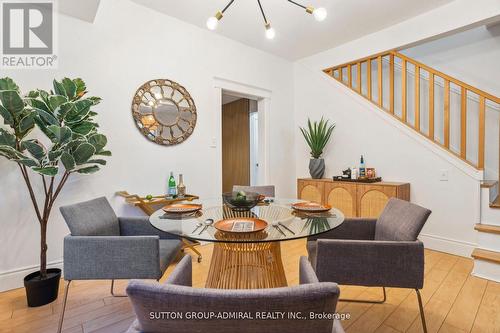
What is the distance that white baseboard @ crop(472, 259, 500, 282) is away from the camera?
2.18m

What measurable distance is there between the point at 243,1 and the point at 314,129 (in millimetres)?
2032

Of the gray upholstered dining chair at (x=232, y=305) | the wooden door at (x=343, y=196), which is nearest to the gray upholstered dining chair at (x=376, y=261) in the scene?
the gray upholstered dining chair at (x=232, y=305)

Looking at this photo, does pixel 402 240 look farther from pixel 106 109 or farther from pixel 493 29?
pixel 493 29

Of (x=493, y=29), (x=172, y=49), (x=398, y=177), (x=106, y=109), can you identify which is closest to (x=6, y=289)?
(x=106, y=109)

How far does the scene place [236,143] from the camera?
5289 mm

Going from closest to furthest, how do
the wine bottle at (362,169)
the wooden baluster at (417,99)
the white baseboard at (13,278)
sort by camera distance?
the white baseboard at (13,278) → the wooden baluster at (417,99) → the wine bottle at (362,169)

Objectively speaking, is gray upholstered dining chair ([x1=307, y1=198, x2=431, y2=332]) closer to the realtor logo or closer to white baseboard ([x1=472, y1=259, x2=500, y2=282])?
white baseboard ([x1=472, y1=259, x2=500, y2=282])

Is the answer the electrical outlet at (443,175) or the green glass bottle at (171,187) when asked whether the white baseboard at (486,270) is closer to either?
the electrical outlet at (443,175)

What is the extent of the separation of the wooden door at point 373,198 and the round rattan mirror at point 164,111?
90.5 inches

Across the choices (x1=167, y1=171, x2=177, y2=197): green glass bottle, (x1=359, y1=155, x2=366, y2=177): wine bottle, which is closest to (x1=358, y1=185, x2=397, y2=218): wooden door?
(x1=359, y1=155, x2=366, y2=177): wine bottle

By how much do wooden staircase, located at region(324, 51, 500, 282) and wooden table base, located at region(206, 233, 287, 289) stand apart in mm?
2047

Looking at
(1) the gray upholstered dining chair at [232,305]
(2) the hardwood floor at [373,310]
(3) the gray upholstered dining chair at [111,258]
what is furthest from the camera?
(2) the hardwood floor at [373,310]

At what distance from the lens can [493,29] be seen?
3.13 metres

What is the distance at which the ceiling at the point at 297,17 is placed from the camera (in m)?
2.76
